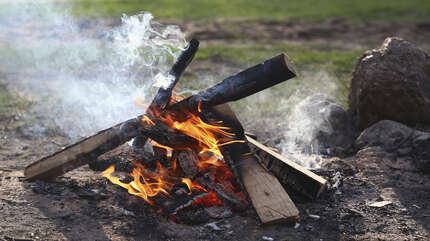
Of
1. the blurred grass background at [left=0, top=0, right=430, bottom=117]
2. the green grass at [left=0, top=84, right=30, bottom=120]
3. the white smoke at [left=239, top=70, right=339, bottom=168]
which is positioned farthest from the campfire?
the blurred grass background at [left=0, top=0, right=430, bottom=117]

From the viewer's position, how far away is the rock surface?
5.38 m

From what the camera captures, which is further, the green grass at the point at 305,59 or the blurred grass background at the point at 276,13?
the blurred grass background at the point at 276,13

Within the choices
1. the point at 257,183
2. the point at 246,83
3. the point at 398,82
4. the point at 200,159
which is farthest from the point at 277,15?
the point at 257,183

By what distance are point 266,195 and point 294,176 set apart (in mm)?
478

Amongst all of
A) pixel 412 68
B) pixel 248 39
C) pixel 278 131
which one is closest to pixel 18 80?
pixel 278 131

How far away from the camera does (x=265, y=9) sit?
16250 mm

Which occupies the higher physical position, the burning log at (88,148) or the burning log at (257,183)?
the burning log at (88,148)

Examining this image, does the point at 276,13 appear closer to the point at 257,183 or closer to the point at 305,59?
the point at 305,59

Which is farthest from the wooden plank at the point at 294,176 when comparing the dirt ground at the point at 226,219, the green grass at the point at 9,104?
the green grass at the point at 9,104

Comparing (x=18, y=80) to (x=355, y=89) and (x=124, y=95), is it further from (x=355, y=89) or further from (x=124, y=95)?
(x=355, y=89)

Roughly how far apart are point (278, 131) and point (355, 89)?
1205mm

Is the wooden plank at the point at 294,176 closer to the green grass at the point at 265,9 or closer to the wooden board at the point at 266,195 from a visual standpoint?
the wooden board at the point at 266,195

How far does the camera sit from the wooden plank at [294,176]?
459 cm

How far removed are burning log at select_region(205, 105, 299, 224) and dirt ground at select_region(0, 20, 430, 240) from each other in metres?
0.12
